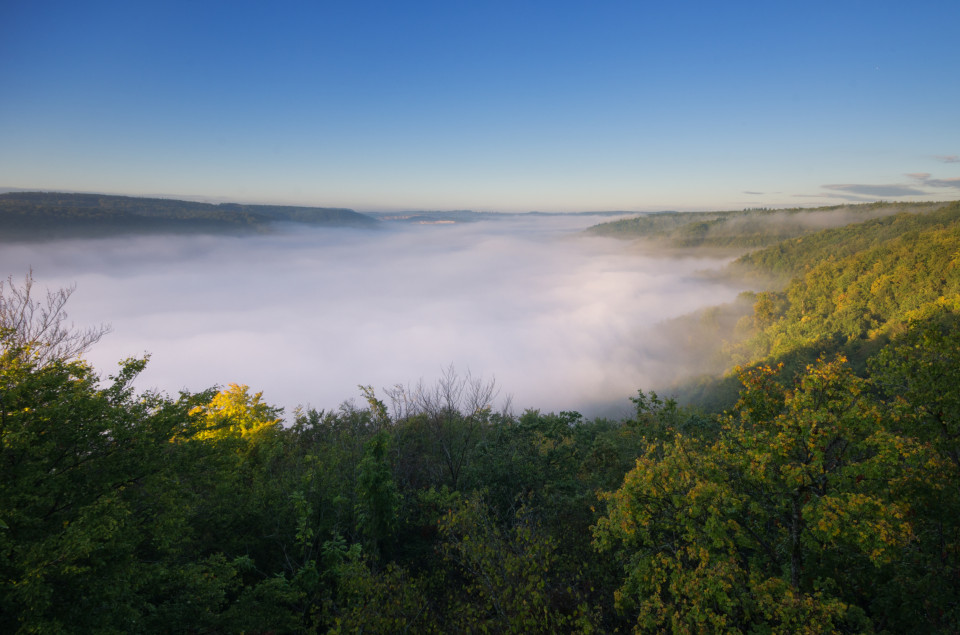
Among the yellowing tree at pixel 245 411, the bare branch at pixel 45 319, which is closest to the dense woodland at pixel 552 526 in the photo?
the yellowing tree at pixel 245 411

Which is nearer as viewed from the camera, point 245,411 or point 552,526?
point 552,526

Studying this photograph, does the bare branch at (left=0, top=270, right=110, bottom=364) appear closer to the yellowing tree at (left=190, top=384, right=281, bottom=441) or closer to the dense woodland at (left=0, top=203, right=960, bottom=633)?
the yellowing tree at (left=190, top=384, right=281, bottom=441)

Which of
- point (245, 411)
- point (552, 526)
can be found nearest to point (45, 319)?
point (245, 411)

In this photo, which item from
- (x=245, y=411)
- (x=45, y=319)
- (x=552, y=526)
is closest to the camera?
(x=552, y=526)

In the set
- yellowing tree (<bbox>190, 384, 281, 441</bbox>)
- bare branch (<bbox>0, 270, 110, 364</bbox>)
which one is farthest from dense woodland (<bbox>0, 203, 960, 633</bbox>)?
bare branch (<bbox>0, 270, 110, 364</bbox>)

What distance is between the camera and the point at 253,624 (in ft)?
41.0

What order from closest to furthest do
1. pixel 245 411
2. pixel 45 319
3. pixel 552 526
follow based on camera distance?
1. pixel 552 526
2. pixel 45 319
3. pixel 245 411

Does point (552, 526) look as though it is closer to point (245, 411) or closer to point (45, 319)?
point (245, 411)

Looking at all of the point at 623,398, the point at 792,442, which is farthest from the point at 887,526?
the point at 623,398

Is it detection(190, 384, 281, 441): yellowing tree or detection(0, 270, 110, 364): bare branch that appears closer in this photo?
detection(0, 270, 110, 364): bare branch

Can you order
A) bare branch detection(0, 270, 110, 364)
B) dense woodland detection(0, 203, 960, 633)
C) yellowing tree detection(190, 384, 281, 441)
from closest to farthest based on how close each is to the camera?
dense woodland detection(0, 203, 960, 633)
bare branch detection(0, 270, 110, 364)
yellowing tree detection(190, 384, 281, 441)

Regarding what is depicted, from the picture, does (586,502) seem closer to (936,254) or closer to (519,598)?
(519,598)

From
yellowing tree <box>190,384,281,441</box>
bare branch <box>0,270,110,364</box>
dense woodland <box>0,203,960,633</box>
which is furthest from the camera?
yellowing tree <box>190,384,281,441</box>

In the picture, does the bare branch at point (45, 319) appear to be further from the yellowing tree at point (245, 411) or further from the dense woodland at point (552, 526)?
the dense woodland at point (552, 526)
